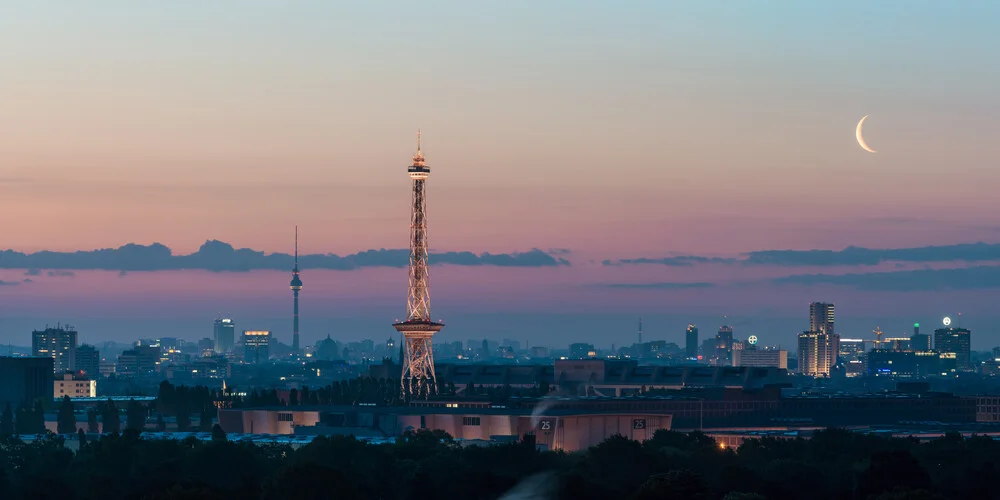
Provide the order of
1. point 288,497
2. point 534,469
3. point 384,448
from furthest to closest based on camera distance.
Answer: point 384,448, point 534,469, point 288,497

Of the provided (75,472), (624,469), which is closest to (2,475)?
(75,472)

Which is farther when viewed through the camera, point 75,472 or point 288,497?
point 75,472

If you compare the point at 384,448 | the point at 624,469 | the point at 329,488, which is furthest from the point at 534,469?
the point at 329,488

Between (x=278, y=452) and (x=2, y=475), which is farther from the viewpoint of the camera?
(x=278, y=452)

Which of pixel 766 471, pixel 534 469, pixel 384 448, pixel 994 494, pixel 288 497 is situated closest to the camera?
pixel 288 497

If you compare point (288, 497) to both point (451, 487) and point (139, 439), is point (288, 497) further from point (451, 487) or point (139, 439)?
point (139, 439)

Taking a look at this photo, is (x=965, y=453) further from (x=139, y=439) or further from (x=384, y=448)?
(x=139, y=439)
